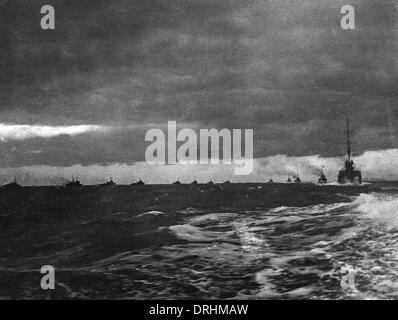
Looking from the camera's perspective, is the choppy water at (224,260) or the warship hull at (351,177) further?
the warship hull at (351,177)

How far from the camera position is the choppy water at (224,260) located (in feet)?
38.2

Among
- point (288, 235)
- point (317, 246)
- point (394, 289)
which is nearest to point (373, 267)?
point (394, 289)

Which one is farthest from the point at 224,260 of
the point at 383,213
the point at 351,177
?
the point at 351,177

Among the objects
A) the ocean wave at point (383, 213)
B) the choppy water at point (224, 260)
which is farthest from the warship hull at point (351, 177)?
the choppy water at point (224, 260)

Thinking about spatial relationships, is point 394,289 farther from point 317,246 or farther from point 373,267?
point 317,246

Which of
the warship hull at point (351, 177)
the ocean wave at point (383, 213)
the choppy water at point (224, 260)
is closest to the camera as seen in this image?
the choppy water at point (224, 260)

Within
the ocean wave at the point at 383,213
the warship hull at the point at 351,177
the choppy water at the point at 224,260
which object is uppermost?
the warship hull at the point at 351,177

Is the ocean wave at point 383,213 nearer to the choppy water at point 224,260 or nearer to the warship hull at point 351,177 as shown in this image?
the choppy water at point 224,260

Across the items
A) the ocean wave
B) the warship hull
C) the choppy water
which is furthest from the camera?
the warship hull

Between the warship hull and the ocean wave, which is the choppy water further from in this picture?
the warship hull

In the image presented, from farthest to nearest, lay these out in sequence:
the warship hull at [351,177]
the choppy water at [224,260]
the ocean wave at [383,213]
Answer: the warship hull at [351,177] < the ocean wave at [383,213] < the choppy water at [224,260]

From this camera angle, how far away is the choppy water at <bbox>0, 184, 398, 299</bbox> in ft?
38.2

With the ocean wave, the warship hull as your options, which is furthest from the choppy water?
the warship hull
